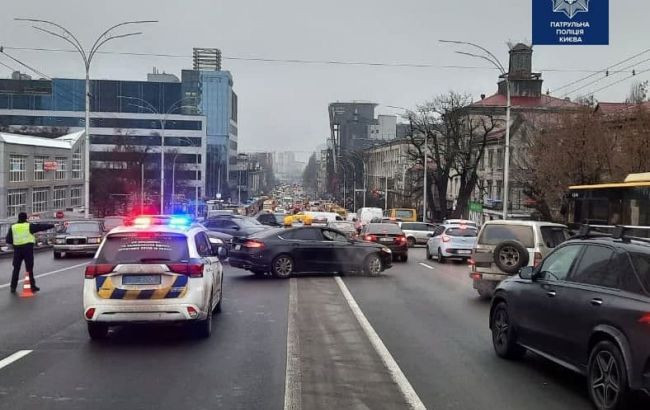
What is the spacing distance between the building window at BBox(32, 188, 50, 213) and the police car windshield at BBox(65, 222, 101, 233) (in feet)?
140

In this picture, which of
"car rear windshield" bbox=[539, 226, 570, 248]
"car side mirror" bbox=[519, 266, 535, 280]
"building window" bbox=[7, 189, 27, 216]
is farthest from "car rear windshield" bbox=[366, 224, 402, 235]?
"building window" bbox=[7, 189, 27, 216]

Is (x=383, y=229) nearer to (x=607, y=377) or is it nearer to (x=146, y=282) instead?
(x=146, y=282)

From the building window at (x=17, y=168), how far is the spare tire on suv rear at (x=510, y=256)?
181 feet

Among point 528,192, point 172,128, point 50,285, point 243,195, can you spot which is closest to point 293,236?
point 50,285

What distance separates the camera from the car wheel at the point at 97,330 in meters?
9.34

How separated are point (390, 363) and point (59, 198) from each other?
71723 millimetres

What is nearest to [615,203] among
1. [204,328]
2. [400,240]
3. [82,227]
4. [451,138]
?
[400,240]

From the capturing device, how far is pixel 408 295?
15.1 meters

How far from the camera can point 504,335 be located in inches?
334

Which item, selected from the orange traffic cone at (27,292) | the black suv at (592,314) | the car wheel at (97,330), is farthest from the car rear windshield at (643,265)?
the orange traffic cone at (27,292)

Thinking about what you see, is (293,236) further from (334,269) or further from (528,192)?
(528,192)

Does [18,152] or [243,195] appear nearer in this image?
[18,152]

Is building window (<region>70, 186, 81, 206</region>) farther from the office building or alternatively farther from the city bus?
the city bus

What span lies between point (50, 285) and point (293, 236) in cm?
627
